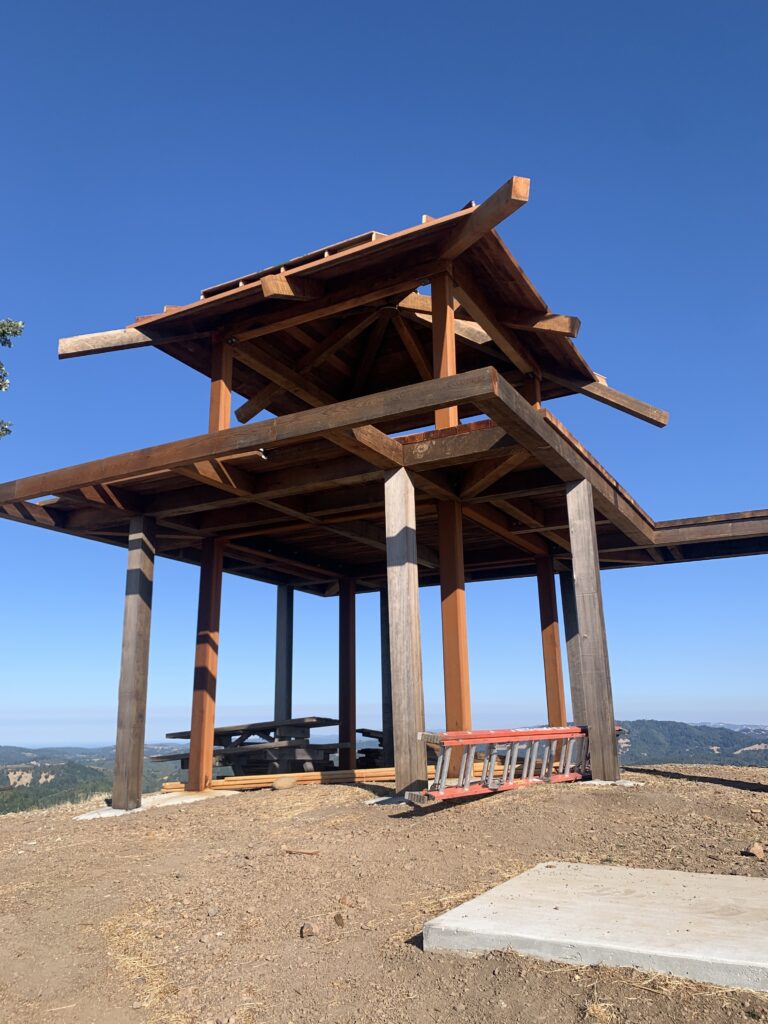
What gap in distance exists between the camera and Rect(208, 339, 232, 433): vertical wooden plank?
36.9 ft

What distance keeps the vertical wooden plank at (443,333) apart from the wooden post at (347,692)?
8548mm

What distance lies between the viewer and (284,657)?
18391 mm

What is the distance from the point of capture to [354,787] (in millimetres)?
10078

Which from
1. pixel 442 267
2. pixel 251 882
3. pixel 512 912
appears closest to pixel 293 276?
pixel 442 267

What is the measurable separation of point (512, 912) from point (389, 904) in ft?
3.75

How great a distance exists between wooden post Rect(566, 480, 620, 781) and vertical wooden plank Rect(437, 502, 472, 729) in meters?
1.68

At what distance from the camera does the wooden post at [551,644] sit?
1460cm

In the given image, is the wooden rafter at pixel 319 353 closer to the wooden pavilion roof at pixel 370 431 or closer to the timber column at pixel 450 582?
the wooden pavilion roof at pixel 370 431

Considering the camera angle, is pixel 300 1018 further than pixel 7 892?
No

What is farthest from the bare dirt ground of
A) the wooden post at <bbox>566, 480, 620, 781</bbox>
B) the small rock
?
the small rock

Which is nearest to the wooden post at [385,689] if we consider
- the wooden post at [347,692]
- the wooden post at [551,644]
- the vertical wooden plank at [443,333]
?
the wooden post at [347,692]

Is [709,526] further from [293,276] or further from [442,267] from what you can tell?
[293,276]

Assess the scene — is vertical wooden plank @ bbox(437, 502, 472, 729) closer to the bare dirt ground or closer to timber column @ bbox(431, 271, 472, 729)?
timber column @ bbox(431, 271, 472, 729)

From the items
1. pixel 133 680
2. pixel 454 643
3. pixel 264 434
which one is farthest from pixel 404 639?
pixel 133 680
